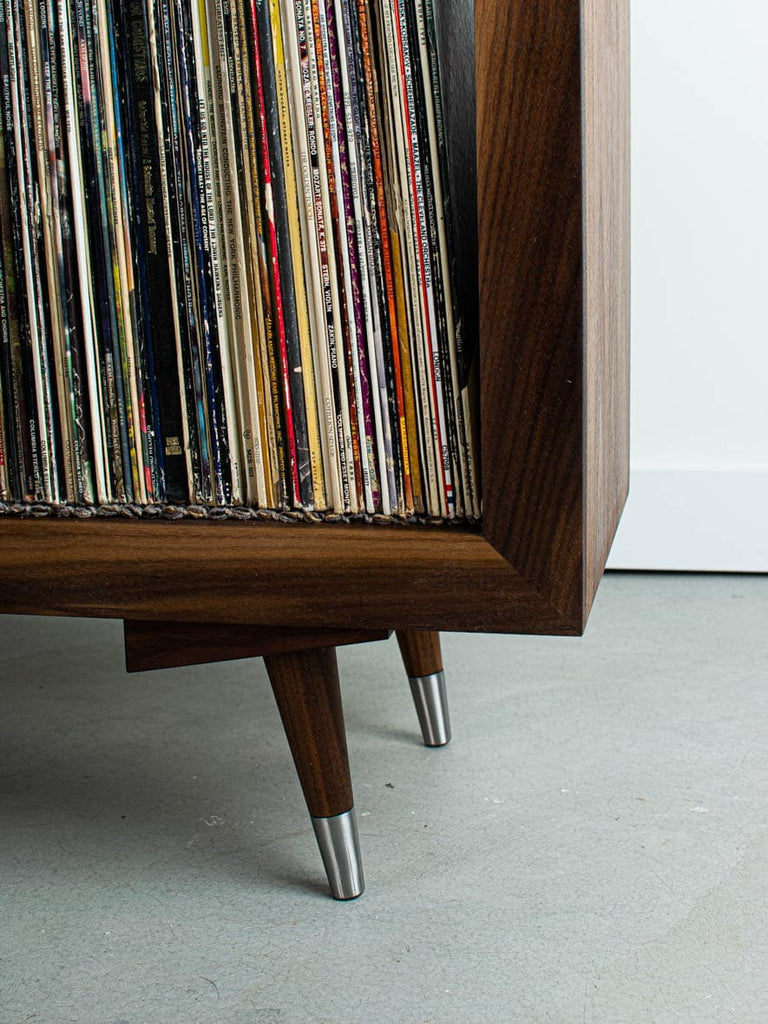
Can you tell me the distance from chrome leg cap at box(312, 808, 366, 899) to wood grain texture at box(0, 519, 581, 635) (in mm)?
178

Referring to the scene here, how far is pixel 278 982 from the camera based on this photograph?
66 centimetres

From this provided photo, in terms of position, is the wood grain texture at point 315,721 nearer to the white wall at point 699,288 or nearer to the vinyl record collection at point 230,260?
the vinyl record collection at point 230,260

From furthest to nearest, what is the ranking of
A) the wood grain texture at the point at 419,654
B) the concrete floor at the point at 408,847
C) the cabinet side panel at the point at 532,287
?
the wood grain texture at the point at 419,654, the concrete floor at the point at 408,847, the cabinet side panel at the point at 532,287

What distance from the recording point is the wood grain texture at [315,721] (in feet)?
2.30

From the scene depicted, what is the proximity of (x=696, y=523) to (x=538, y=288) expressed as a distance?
41.5 inches

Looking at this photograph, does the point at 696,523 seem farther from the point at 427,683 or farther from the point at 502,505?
the point at 502,505

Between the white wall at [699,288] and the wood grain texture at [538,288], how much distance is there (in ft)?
3.16

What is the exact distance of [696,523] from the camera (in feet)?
5.00

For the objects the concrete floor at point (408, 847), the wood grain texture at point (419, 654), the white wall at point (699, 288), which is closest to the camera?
the concrete floor at point (408, 847)

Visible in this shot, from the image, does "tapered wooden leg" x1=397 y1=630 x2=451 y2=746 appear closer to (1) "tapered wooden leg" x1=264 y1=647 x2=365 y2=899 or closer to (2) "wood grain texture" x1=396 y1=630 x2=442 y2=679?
(2) "wood grain texture" x1=396 y1=630 x2=442 y2=679

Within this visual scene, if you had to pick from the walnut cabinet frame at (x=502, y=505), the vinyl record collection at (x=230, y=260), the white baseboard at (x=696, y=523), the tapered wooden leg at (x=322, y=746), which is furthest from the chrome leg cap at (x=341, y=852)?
the white baseboard at (x=696, y=523)

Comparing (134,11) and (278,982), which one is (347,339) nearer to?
(134,11)

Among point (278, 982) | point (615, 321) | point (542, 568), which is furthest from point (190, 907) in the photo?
point (615, 321)

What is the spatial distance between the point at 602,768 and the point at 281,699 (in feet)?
1.13
